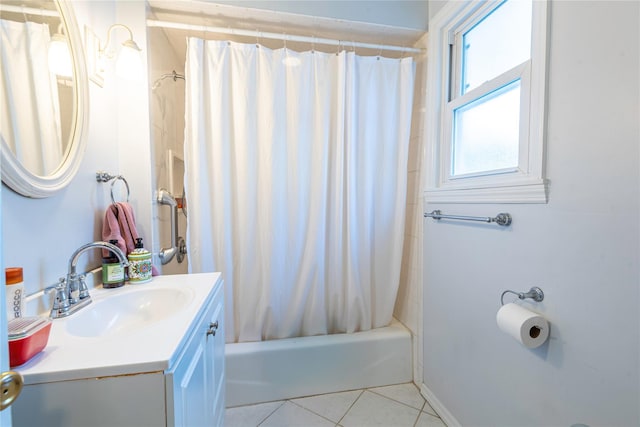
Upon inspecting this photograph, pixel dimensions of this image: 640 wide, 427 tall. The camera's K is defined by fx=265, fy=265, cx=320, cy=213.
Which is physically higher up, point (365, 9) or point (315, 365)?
point (365, 9)

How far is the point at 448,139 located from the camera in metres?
1.47

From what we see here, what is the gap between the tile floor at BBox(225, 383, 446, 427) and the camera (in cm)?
140

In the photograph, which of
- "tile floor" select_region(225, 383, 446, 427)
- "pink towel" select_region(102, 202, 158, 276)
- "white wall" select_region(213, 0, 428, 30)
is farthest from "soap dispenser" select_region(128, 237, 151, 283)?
"white wall" select_region(213, 0, 428, 30)

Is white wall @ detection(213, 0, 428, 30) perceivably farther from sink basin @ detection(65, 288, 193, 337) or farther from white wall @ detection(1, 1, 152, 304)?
sink basin @ detection(65, 288, 193, 337)

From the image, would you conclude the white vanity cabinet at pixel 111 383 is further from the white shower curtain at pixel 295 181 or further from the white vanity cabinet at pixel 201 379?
the white shower curtain at pixel 295 181

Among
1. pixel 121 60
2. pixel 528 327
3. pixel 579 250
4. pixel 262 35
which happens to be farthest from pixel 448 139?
pixel 121 60

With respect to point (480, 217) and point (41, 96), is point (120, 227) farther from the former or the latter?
point (480, 217)

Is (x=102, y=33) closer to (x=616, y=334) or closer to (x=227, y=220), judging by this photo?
(x=227, y=220)

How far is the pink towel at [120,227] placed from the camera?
3.57 ft

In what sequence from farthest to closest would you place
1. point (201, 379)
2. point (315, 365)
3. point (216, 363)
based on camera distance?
point (315, 365) → point (216, 363) → point (201, 379)

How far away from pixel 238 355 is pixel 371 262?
953 millimetres

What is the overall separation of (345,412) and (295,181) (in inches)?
52.1

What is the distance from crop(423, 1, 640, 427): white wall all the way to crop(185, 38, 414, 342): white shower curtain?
66cm

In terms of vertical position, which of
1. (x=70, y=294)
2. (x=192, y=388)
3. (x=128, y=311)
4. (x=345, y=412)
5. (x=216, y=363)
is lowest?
(x=345, y=412)
